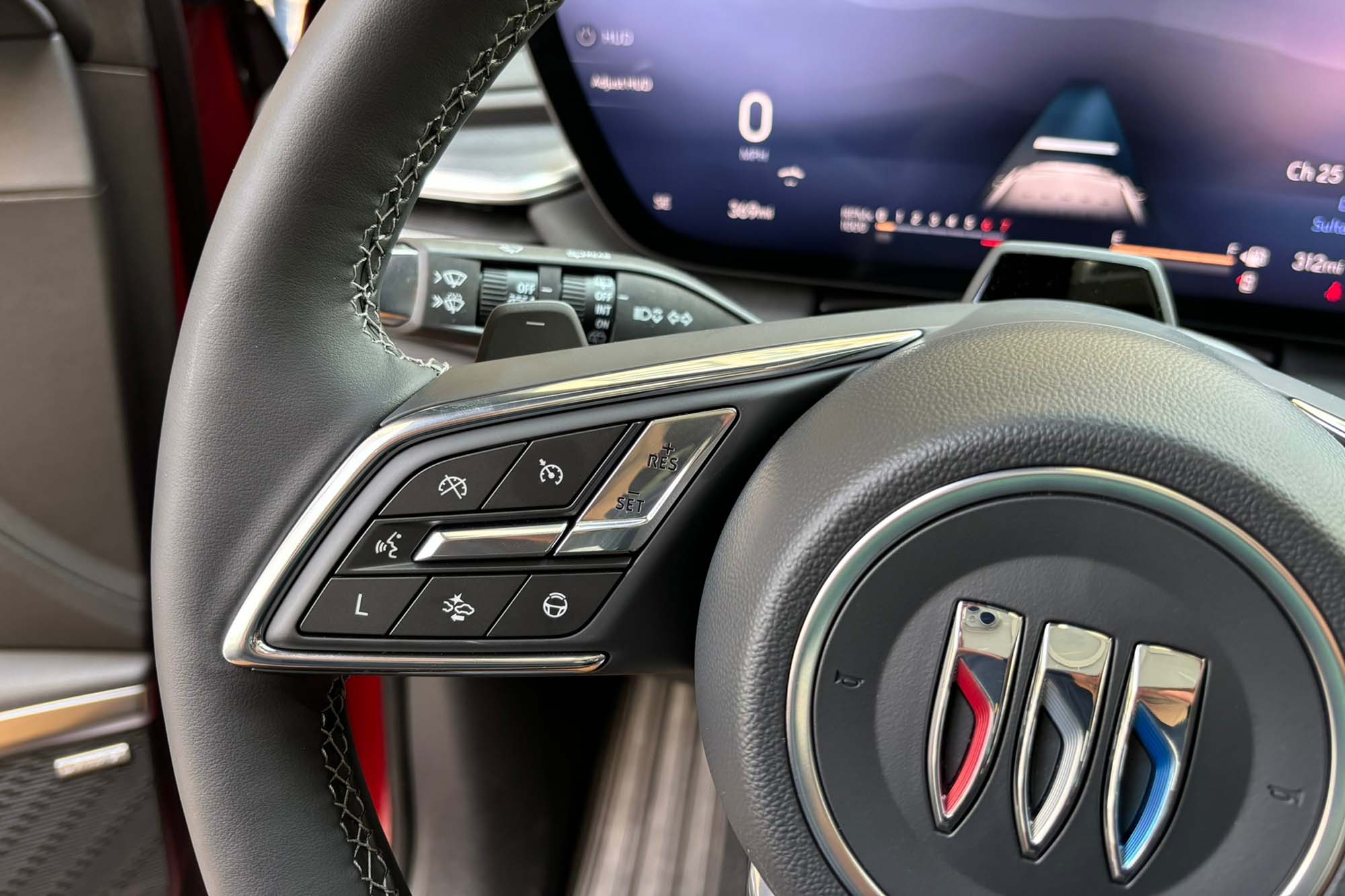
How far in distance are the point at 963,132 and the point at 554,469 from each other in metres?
1.43

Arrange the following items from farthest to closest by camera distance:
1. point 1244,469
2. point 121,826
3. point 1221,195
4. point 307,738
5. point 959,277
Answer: point 959,277 < point 1221,195 < point 121,826 < point 307,738 < point 1244,469

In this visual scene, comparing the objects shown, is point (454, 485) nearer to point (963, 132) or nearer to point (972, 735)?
point (972, 735)

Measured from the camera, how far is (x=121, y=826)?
839 mm

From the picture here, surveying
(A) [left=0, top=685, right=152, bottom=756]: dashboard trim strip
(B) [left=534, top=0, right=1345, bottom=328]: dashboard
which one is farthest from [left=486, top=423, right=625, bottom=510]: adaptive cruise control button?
(B) [left=534, top=0, right=1345, bottom=328]: dashboard

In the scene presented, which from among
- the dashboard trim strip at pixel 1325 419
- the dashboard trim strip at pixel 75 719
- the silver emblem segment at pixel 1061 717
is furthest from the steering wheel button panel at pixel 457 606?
the dashboard trim strip at pixel 75 719

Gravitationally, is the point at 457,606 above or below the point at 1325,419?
below

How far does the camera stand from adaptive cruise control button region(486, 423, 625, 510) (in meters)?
0.43

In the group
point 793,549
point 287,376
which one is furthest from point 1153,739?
point 287,376

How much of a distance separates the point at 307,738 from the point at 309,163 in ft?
0.89

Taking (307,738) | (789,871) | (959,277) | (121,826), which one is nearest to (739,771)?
(789,871)

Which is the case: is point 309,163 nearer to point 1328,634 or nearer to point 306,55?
point 306,55

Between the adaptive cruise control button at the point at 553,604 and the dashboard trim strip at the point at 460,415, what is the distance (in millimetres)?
50

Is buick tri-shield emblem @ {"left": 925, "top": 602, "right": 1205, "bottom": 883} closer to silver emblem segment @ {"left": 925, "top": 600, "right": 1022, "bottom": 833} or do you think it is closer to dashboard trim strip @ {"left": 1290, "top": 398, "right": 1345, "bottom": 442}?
silver emblem segment @ {"left": 925, "top": 600, "right": 1022, "bottom": 833}

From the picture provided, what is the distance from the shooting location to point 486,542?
430 millimetres
